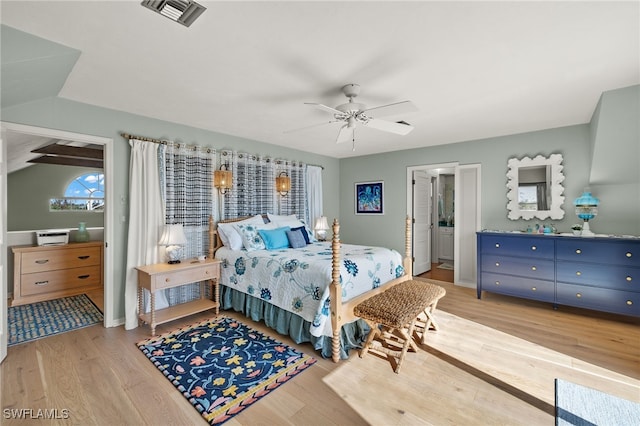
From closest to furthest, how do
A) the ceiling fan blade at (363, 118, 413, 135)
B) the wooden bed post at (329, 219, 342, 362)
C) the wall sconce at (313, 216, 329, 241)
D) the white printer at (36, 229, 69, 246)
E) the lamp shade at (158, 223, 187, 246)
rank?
the wooden bed post at (329, 219, 342, 362) < the ceiling fan blade at (363, 118, 413, 135) < the lamp shade at (158, 223, 187, 246) < the white printer at (36, 229, 69, 246) < the wall sconce at (313, 216, 329, 241)

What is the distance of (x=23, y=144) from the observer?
12.4 feet

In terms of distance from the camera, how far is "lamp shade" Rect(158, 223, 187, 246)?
322 centimetres

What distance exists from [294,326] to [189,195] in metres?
2.20

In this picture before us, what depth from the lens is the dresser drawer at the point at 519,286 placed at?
3643 millimetres

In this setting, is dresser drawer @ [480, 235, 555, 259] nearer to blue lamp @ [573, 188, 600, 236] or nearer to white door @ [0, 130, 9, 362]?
blue lamp @ [573, 188, 600, 236]

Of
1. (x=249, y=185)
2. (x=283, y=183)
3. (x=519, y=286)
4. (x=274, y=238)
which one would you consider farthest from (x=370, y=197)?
(x=519, y=286)

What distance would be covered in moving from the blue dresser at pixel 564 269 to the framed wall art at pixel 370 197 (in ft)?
6.62

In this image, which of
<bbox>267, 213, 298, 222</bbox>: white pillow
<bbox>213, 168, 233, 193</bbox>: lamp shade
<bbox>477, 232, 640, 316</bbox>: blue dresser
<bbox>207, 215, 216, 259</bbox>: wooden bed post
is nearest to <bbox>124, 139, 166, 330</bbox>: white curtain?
<bbox>207, 215, 216, 259</bbox>: wooden bed post

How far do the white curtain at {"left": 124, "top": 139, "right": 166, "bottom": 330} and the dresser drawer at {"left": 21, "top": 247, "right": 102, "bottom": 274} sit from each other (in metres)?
1.99

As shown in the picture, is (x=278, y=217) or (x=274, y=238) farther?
(x=278, y=217)

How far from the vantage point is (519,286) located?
3842 mm

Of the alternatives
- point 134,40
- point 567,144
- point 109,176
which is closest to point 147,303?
point 109,176

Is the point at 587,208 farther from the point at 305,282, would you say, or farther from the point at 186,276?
the point at 186,276

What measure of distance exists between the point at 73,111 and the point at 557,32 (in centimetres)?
418
